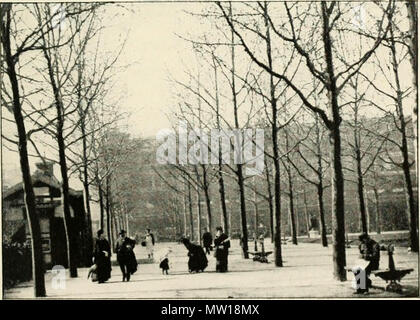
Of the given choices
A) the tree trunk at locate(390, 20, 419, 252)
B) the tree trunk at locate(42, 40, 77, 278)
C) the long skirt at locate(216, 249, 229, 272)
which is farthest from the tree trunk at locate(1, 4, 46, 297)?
the tree trunk at locate(390, 20, 419, 252)

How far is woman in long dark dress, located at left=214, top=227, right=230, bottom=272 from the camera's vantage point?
14.1 meters

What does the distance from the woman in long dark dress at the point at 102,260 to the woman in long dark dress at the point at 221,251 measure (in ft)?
9.21

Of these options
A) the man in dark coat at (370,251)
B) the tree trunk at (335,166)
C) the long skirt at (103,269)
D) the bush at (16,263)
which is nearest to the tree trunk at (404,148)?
the man in dark coat at (370,251)

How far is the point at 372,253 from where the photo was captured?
11828 millimetres

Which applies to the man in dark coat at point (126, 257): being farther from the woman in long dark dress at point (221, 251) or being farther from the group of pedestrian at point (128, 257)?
the woman in long dark dress at point (221, 251)

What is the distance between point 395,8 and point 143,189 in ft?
27.2

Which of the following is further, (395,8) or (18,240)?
(18,240)

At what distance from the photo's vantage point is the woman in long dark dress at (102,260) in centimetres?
1307

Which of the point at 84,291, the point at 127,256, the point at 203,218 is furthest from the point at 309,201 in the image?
the point at 84,291

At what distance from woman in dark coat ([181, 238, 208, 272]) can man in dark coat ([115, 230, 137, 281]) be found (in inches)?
53.8

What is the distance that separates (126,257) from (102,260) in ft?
2.12
